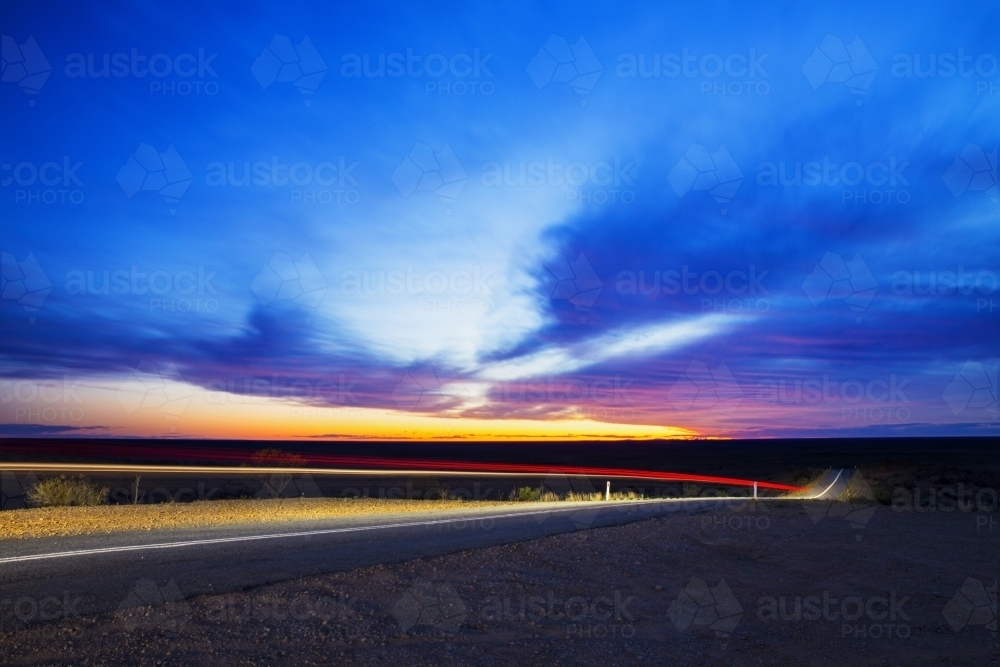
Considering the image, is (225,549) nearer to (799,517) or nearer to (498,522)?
(498,522)

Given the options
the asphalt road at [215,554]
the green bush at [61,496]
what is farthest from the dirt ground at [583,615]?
the green bush at [61,496]

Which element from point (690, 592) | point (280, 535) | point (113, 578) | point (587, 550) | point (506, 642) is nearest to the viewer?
point (506, 642)

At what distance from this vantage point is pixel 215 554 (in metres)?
10.6

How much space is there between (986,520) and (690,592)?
15.4 m

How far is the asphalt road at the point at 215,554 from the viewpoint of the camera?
774 centimetres

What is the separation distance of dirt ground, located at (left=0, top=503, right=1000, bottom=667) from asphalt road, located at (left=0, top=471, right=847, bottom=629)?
637mm

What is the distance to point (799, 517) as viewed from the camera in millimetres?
19109

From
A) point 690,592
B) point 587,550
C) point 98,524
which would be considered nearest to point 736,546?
point 587,550

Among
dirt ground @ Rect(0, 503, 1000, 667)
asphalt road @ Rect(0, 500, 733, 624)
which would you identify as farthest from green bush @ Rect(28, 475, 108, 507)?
dirt ground @ Rect(0, 503, 1000, 667)

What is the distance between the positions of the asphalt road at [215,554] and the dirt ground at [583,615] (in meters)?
0.64

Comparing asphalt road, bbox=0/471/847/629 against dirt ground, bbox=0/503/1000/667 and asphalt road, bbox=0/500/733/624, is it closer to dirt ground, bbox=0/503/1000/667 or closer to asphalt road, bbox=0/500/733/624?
asphalt road, bbox=0/500/733/624

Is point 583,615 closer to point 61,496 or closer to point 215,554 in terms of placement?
point 215,554

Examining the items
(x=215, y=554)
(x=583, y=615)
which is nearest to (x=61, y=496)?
(x=215, y=554)

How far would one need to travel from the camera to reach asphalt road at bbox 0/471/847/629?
25.4 ft
